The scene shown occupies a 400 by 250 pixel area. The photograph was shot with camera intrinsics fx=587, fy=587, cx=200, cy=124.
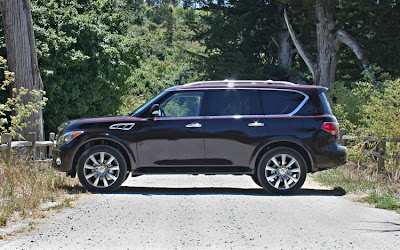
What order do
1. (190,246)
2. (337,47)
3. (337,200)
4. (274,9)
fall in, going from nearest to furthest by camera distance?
(190,246) < (337,200) < (337,47) < (274,9)

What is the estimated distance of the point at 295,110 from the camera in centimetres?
1124

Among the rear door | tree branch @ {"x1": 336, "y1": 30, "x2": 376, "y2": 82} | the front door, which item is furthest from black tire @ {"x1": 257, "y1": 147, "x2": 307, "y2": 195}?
tree branch @ {"x1": 336, "y1": 30, "x2": 376, "y2": 82}

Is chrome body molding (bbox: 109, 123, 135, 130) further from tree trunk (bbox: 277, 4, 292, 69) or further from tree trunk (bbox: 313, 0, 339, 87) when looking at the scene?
tree trunk (bbox: 277, 4, 292, 69)

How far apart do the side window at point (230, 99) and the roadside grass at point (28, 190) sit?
301 cm

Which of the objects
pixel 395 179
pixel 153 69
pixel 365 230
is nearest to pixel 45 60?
pixel 395 179

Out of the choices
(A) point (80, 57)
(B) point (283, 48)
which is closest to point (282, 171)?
(A) point (80, 57)

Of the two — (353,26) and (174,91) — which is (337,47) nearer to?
(353,26)

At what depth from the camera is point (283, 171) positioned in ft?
36.0

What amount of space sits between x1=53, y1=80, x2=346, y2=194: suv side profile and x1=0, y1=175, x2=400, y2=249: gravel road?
0.49m

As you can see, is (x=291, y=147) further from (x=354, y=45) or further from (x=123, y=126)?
(x=354, y=45)

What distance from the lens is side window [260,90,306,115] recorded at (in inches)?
444

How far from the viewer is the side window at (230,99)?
11266mm

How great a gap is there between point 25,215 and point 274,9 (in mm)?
32599

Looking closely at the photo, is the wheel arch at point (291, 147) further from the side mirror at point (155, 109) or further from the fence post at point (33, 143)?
the fence post at point (33, 143)
